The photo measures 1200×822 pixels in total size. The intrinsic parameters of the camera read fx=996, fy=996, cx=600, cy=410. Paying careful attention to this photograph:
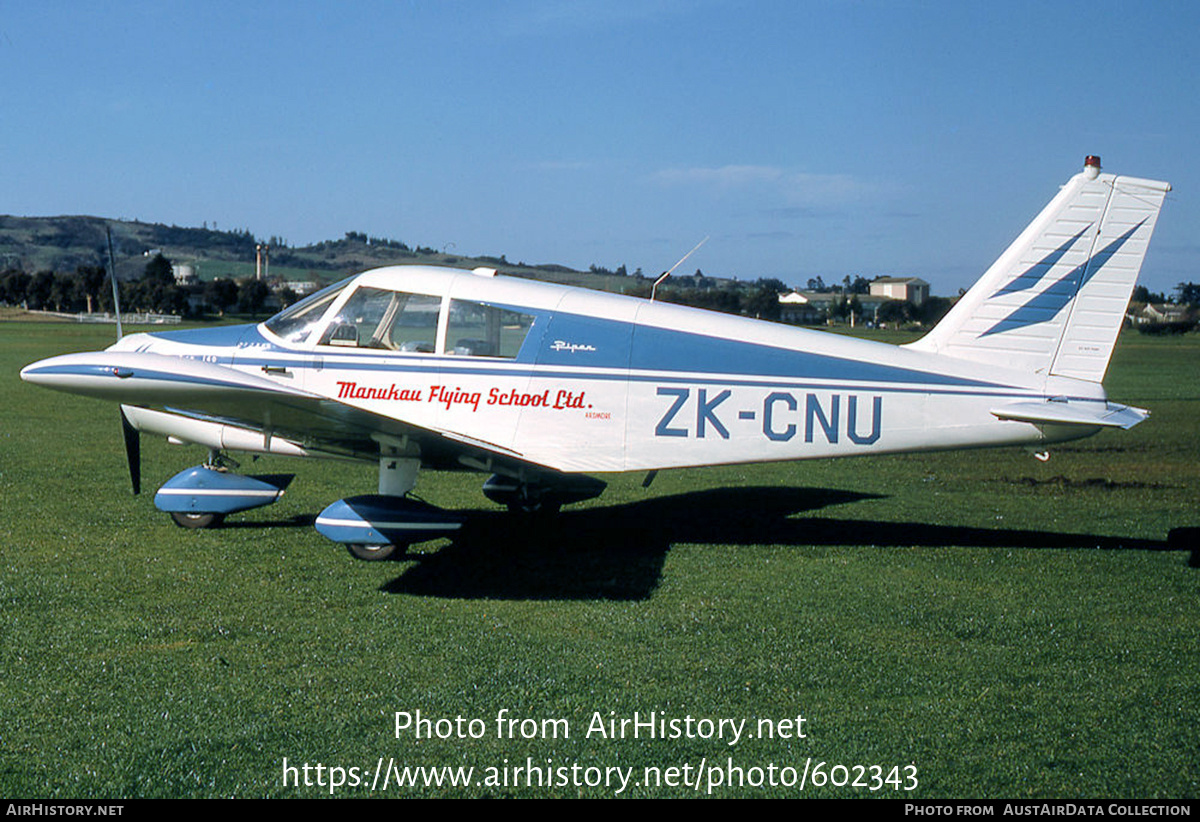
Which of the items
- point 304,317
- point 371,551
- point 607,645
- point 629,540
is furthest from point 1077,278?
point 304,317

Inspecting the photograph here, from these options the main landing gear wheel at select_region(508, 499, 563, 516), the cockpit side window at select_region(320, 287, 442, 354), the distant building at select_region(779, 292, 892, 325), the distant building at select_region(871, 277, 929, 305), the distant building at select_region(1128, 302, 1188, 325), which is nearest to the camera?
the cockpit side window at select_region(320, 287, 442, 354)

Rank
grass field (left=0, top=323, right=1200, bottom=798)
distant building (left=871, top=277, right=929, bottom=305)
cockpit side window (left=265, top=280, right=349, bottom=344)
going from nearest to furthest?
grass field (left=0, top=323, right=1200, bottom=798) → cockpit side window (left=265, top=280, right=349, bottom=344) → distant building (left=871, top=277, right=929, bottom=305)

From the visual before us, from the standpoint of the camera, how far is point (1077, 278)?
7.73 m

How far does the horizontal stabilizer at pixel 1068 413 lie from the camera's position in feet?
24.0

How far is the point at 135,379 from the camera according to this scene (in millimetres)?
5727

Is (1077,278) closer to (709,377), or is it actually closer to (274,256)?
(709,377)

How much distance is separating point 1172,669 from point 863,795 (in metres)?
2.60

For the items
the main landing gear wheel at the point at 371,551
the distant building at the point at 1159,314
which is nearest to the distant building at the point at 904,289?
the main landing gear wheel at the point at 371,551

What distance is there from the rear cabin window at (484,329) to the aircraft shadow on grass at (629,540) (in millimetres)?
1692

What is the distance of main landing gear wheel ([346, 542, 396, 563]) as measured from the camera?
7707mm

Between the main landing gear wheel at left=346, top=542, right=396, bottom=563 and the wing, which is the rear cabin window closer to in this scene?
the wing

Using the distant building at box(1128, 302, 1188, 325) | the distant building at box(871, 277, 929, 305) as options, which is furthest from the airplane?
the distant building at box(1128, 302, 1188, 325)

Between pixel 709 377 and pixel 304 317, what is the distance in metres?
3.42

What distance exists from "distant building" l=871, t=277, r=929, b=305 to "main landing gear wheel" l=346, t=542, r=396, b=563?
1369 cm
